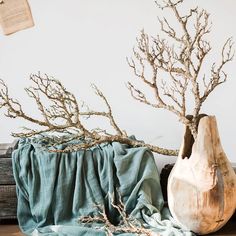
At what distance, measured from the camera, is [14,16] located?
196 cm

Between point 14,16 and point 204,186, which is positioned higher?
point 14,16

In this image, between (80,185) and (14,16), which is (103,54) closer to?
(14,16)

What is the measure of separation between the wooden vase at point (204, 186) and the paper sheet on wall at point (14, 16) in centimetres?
92

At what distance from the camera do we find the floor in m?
1.63

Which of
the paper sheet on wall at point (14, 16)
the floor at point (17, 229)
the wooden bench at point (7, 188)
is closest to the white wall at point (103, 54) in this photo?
the paper sheet on wall at point (14, 16)

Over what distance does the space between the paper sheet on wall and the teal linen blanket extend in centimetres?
57

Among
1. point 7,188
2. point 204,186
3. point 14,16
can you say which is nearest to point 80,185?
point 7,188

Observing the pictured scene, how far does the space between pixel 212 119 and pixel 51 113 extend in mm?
747

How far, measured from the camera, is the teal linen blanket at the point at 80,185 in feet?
5.47

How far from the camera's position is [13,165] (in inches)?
66.9

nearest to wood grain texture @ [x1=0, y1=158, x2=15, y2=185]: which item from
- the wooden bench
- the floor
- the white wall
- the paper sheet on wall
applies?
the wooden bench

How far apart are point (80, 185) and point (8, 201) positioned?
311 mm

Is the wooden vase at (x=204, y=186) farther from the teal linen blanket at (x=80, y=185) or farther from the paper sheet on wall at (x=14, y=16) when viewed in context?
the paper sheet on wall at (x=14, y=16)

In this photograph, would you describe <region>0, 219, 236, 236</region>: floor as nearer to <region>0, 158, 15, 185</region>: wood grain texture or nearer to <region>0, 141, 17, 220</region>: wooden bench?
<region>0, 141, 17, 220</region>: wooden bench
